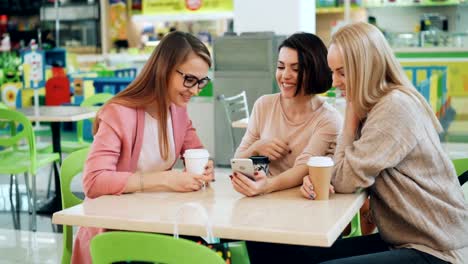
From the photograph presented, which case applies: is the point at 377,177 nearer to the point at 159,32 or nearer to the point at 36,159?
Answer: the point at 36,159

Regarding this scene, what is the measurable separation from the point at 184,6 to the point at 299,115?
10089 millimetres

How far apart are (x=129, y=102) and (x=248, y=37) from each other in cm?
453

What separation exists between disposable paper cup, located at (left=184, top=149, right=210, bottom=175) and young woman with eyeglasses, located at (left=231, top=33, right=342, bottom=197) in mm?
286

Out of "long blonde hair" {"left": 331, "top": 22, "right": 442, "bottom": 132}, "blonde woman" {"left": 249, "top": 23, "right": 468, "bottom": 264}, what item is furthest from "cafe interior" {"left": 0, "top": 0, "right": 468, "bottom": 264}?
"long blonde hair" {"left": 331, "top": 22, "right": 442, "bottom": 132}

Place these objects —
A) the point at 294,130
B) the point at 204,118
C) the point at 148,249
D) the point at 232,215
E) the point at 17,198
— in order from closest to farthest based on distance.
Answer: the point at 148,249, the point at 232,215, the point at 294,130, the point at 17,198, the point at 204,118

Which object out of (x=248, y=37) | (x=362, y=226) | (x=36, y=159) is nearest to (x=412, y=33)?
(x=248, y=37)

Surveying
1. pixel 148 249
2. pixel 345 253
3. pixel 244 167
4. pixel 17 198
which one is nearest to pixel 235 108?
pixel 17 198

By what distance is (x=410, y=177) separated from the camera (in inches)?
85.7

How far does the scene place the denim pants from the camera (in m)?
2.11

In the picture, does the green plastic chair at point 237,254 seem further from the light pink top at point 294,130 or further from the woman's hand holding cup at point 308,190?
the light pink top at point 294,130

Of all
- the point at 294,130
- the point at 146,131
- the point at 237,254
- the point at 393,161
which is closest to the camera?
the point at 237,254

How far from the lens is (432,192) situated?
2.18 metres

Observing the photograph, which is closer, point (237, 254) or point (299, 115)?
point (237, 254)

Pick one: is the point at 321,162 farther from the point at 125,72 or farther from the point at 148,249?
the point at 125,72
